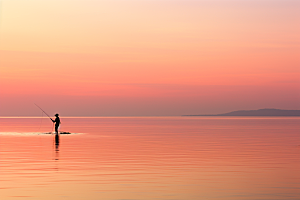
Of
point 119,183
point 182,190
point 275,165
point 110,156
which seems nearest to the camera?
point 182,190

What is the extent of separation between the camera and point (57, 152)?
116 feet

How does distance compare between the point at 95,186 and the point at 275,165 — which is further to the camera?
the point at 275,165

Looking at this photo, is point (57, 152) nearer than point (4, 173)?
No

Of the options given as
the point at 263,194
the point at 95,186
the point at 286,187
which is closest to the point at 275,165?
the point at 286,187

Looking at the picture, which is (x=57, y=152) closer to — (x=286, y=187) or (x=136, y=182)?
(x=136, y=182)

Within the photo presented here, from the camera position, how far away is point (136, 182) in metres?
20.6

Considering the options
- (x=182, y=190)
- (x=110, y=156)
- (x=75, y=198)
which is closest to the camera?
(x=75, y=198)

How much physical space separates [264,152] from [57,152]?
14.8 metres

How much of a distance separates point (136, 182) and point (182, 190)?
2.69 meters

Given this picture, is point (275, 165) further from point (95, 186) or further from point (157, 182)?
point (95, 186)

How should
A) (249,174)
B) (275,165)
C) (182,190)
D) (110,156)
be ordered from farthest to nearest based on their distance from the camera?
(110,156) < (275,165) < (249,174) < (182,190)

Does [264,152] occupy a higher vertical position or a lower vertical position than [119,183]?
higher

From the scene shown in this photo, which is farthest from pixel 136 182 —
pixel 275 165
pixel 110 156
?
pixel 110 156

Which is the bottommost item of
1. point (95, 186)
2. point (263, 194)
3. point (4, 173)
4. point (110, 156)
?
point (263, 194)
